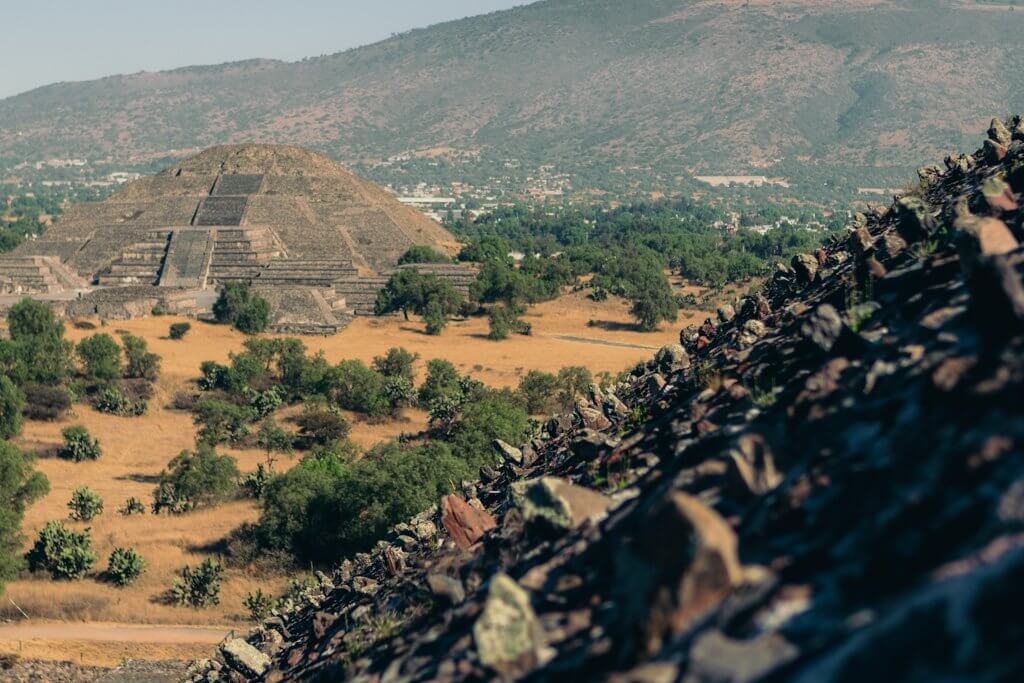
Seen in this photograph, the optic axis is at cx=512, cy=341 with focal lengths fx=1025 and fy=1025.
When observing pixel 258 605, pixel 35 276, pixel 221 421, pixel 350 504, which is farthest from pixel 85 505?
pixel 35 276

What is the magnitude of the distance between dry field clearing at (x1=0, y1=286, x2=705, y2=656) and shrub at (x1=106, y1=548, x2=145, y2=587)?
0.94 feet

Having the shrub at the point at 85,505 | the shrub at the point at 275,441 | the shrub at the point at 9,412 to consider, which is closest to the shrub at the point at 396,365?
the shrub at the point at 275,441

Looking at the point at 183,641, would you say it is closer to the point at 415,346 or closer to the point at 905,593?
the point at 905,593

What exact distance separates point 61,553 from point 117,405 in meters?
22.7

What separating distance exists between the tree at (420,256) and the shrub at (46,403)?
161 ft

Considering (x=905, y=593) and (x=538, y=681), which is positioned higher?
(x=905, y=593)

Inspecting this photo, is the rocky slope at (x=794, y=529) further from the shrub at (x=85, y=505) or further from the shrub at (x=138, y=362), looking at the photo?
the shrub at (x=138, y=362)

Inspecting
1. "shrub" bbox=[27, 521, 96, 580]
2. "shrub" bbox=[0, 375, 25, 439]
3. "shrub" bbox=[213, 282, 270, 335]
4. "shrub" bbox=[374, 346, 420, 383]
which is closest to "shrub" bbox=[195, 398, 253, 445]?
"shrub" bbox=[0, 375, 25, 439]

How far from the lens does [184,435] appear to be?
47.6 metres

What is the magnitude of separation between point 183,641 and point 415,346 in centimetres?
4419

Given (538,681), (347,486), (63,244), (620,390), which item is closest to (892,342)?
(538,681)

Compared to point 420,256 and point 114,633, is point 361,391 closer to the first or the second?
point 114,633

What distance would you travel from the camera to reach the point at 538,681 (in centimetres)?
624

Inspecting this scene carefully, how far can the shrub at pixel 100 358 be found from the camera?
5369 cm
